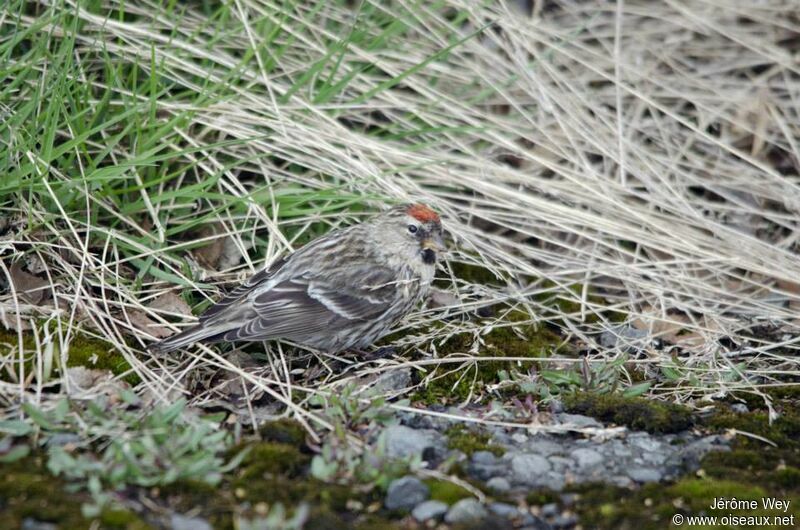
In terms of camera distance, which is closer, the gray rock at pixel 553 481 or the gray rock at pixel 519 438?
the gray rock at pixel 553 481

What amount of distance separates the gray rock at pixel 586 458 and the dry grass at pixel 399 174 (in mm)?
751

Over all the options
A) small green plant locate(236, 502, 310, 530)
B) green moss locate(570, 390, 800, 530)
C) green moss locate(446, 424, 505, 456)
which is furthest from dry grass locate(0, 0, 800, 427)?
small green plant locate(236, 502, 310, 530)

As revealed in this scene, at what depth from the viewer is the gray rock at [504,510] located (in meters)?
3.00

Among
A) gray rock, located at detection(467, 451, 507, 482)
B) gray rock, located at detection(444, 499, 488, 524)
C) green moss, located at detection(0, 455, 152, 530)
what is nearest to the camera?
green moss, located at detection(0, 455, 152, 530)

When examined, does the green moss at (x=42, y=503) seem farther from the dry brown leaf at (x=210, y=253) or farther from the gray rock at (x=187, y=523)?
the dry brown leaf at (x=210, y=253)

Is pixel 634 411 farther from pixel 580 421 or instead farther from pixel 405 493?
pixel 405 493

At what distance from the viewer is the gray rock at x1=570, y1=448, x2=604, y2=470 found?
11.0 feet

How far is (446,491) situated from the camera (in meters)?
3.08

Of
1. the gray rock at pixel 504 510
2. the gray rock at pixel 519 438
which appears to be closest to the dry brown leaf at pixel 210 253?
the gray rock at pixel 519 438

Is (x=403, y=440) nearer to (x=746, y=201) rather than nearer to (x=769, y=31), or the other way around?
(x=746, y=201)

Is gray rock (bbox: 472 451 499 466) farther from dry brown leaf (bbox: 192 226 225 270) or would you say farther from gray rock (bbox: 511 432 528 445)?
dry brown leaf (bbox: 192 226 225 270)

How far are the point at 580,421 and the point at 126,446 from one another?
65.6 inches

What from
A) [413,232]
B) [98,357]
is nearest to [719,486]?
[413,232]

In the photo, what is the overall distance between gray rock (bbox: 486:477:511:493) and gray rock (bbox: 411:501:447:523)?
0.22 metres
